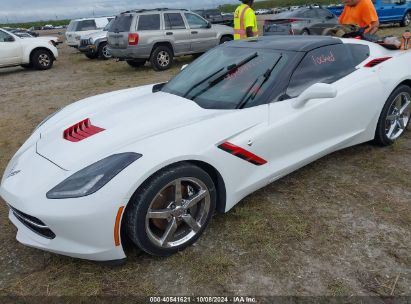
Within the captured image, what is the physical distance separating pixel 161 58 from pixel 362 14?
632 centimetres

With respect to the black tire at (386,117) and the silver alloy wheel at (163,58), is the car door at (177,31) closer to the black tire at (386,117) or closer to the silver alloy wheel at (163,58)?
the silver alloy wheel at (163,58)

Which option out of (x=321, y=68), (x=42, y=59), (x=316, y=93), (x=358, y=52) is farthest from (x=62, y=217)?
(x=42, y=59)

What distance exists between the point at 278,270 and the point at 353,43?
2.63 metres

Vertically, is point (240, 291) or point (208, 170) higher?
point (208, 170)

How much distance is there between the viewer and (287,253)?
8.38 feet

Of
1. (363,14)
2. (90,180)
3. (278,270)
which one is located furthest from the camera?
(363,14)

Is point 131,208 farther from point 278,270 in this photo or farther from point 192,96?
point 192,96

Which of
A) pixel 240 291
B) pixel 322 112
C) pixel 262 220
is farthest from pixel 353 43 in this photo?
pixel 240 291

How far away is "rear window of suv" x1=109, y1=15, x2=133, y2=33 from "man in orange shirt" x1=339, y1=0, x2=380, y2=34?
650 centimetres

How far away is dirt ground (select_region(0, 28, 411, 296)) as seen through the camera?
230 centimetres

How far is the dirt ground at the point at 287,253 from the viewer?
7.55 feet

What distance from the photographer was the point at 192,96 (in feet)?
10.4

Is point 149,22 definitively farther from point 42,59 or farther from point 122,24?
point 42,59

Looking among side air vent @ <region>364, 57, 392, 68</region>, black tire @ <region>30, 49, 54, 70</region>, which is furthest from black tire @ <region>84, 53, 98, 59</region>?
side air vent @ <region>364, 57, 392, 68</region>
